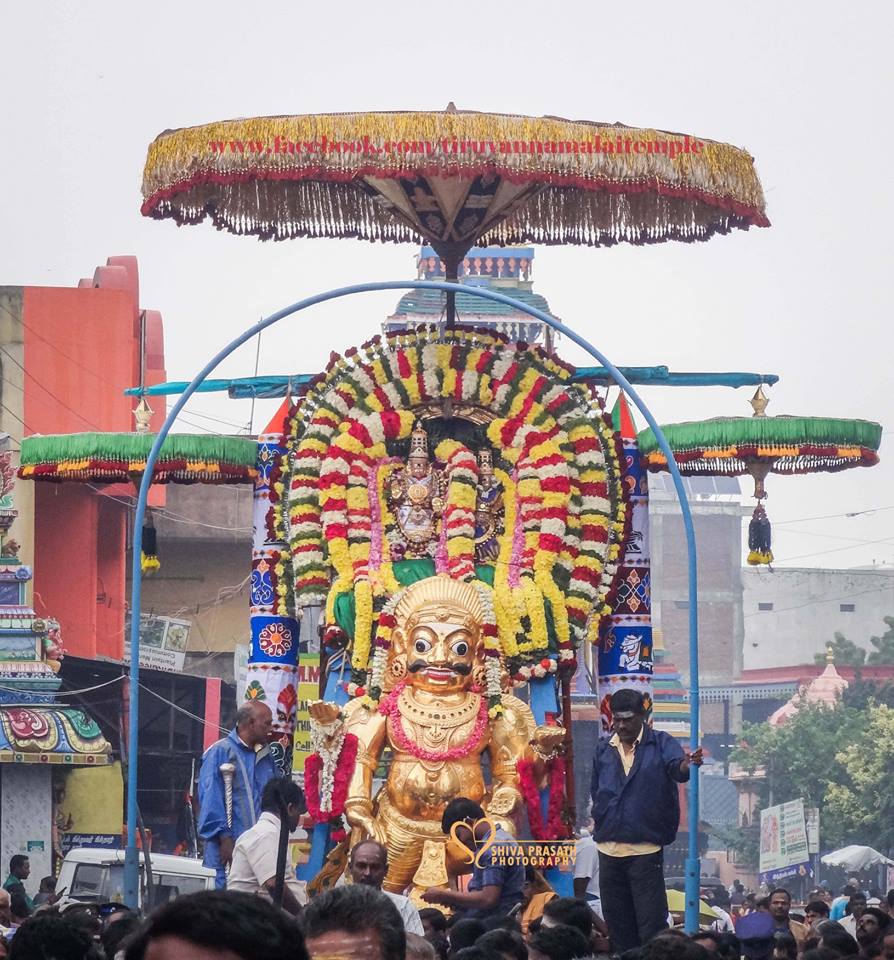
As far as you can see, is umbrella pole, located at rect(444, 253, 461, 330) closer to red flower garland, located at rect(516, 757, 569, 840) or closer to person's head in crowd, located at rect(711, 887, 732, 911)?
red flower garland, located at rect(516, 757, 569, 840)

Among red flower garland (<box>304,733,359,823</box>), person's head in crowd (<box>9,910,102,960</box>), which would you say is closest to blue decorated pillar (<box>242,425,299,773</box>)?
red flower garland (<box>304,733,359,823</box>)

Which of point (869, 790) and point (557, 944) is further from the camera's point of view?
point (869, 790)

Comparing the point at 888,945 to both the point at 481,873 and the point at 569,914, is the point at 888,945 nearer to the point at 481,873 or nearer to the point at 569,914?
the point at 569,914

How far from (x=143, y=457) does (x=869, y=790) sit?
31576 millimetres

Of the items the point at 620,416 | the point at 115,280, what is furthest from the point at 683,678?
the point at 620,416

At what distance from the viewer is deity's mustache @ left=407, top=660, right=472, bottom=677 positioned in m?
16.5

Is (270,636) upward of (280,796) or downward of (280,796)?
upward

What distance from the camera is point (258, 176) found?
17.1 meters

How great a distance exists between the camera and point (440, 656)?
1650cm

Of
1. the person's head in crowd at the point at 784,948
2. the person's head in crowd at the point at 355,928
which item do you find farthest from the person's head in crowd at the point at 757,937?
the person's head in crowd at the point at 355,928

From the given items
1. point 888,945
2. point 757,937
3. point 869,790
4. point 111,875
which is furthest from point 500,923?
point 869,790

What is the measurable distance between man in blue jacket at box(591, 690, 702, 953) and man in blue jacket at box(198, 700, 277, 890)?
216 cm

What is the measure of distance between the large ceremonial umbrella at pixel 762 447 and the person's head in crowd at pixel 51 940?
11.2 metres

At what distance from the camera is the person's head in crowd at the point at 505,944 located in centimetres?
780
